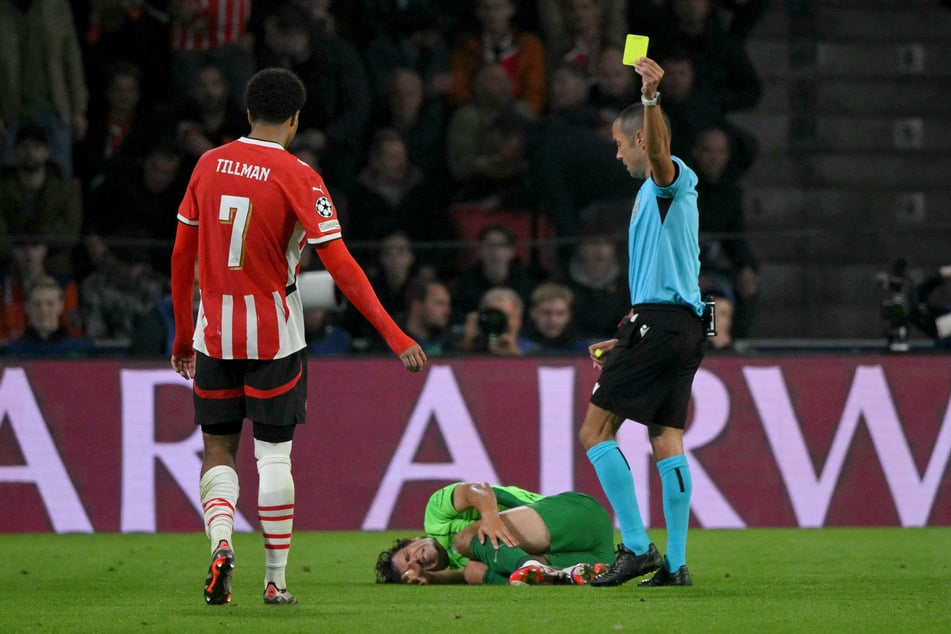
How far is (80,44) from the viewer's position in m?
14.0

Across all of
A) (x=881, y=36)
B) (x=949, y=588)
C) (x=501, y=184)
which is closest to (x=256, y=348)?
(x=949, y=588)

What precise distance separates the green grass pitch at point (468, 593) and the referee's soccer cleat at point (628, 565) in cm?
9

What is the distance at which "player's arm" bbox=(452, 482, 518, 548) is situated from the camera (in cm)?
755

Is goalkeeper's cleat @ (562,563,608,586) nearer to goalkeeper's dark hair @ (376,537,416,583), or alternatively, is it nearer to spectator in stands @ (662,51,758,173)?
goalkeeper's dark hair @ (376,537,416,583)

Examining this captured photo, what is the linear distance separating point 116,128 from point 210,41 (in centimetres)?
108

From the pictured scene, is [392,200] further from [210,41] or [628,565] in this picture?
[628,565]

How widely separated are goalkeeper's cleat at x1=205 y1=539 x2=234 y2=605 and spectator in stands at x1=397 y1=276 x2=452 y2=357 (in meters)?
5.65

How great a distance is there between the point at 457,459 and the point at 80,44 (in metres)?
5.71

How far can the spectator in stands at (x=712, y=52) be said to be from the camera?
14.0m

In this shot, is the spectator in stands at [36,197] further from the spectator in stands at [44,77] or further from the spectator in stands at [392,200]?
the spectator in stands at [392,200]

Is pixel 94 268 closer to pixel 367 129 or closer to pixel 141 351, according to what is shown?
pixel 141 351

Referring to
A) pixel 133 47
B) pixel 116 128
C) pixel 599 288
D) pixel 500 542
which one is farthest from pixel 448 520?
pixel 133 47

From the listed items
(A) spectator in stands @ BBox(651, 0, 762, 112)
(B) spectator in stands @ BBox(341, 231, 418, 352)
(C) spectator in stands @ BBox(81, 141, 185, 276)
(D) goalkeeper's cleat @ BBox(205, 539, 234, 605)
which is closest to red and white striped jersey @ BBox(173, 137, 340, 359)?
(D) goalkeeper's cleat @ BBox(205, 539, 234, 605)

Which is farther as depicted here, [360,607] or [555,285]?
[555,285]
